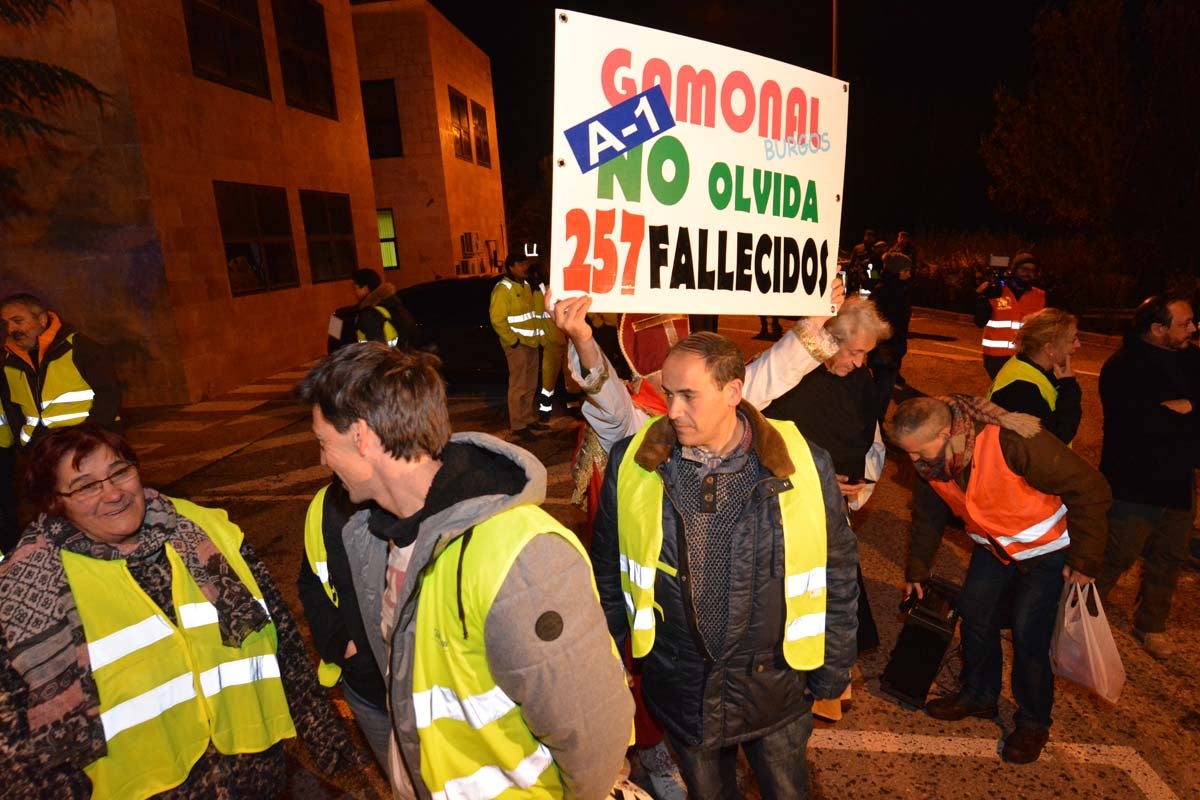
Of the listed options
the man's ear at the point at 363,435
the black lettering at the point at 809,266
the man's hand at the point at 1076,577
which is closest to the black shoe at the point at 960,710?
the man's hand at the point at 1076,577

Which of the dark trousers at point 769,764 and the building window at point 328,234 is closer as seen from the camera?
the dark trousers at point 769,764

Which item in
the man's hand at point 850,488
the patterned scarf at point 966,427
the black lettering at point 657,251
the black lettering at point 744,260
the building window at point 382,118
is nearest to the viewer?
the black lettering at point 657,251

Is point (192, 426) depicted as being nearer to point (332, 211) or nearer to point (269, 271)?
point (269, 271)

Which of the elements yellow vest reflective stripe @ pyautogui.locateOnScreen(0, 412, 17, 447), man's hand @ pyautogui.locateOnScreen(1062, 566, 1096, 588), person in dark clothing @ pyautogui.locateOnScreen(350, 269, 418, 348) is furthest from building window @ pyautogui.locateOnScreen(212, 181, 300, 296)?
man's hand @ pyautogui.locateOnScreen(1062, 566, 1096, 588)

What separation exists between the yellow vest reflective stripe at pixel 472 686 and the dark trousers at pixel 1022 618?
238 centimetres

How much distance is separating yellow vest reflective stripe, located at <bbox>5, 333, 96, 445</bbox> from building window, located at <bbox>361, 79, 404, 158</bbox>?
2004cm

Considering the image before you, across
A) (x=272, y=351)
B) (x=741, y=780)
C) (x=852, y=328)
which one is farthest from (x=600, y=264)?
(x=272, y=351)

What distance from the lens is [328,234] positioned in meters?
15.7

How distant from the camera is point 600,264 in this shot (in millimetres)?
2508

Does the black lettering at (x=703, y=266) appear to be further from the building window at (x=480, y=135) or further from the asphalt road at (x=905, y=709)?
the building window at (x=480, y=135)

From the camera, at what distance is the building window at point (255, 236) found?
12.2 meters

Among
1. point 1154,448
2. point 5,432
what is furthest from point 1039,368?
point 5,432

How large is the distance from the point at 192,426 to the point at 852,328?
9570 mm

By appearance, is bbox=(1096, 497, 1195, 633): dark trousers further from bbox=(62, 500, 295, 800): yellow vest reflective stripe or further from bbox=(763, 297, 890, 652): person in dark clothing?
bbox=(62, 500, 295, 800): yellow vest reflective stripe
